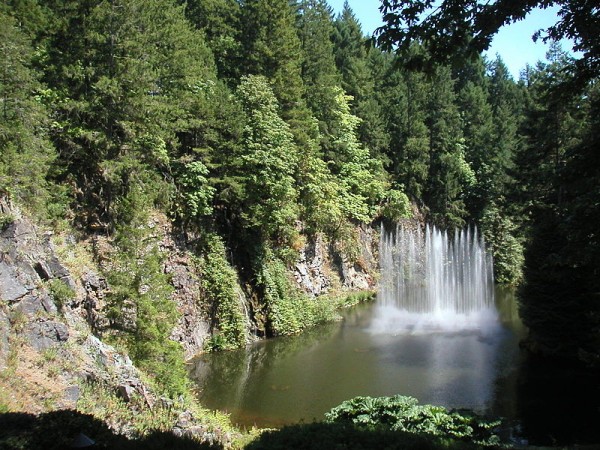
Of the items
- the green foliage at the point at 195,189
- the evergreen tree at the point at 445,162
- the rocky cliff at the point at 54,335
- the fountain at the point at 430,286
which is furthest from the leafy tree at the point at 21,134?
the evergreen tree at the point at 445,162

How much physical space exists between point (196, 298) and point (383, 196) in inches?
759

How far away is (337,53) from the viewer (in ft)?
144

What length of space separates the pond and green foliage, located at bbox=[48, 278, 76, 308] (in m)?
5.88

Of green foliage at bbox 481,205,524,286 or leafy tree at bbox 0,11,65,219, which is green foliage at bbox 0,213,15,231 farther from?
green foliage at bbox 481,205,524,286

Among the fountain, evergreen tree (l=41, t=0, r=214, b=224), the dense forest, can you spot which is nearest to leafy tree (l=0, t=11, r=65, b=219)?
the dense forest

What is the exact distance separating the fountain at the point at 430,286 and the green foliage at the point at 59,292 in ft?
53.0

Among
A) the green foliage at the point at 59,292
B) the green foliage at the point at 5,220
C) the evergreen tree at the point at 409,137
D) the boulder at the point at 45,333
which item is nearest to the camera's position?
the boulder at the point at 45,333

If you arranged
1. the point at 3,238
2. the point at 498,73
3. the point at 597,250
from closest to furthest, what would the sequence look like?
the point at 597,250 → the point at 3,238 → the point at 498,73

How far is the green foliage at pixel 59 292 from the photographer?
12.2 metres

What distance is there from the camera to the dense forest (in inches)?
519

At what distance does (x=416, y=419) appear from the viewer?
11633 millimetres

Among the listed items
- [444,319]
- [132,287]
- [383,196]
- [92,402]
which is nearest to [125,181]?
[132,287]

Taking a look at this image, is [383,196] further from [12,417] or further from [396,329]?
[12,417]

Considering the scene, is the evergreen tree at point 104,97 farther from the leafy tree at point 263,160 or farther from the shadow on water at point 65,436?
the shadow on water at point 65,436
